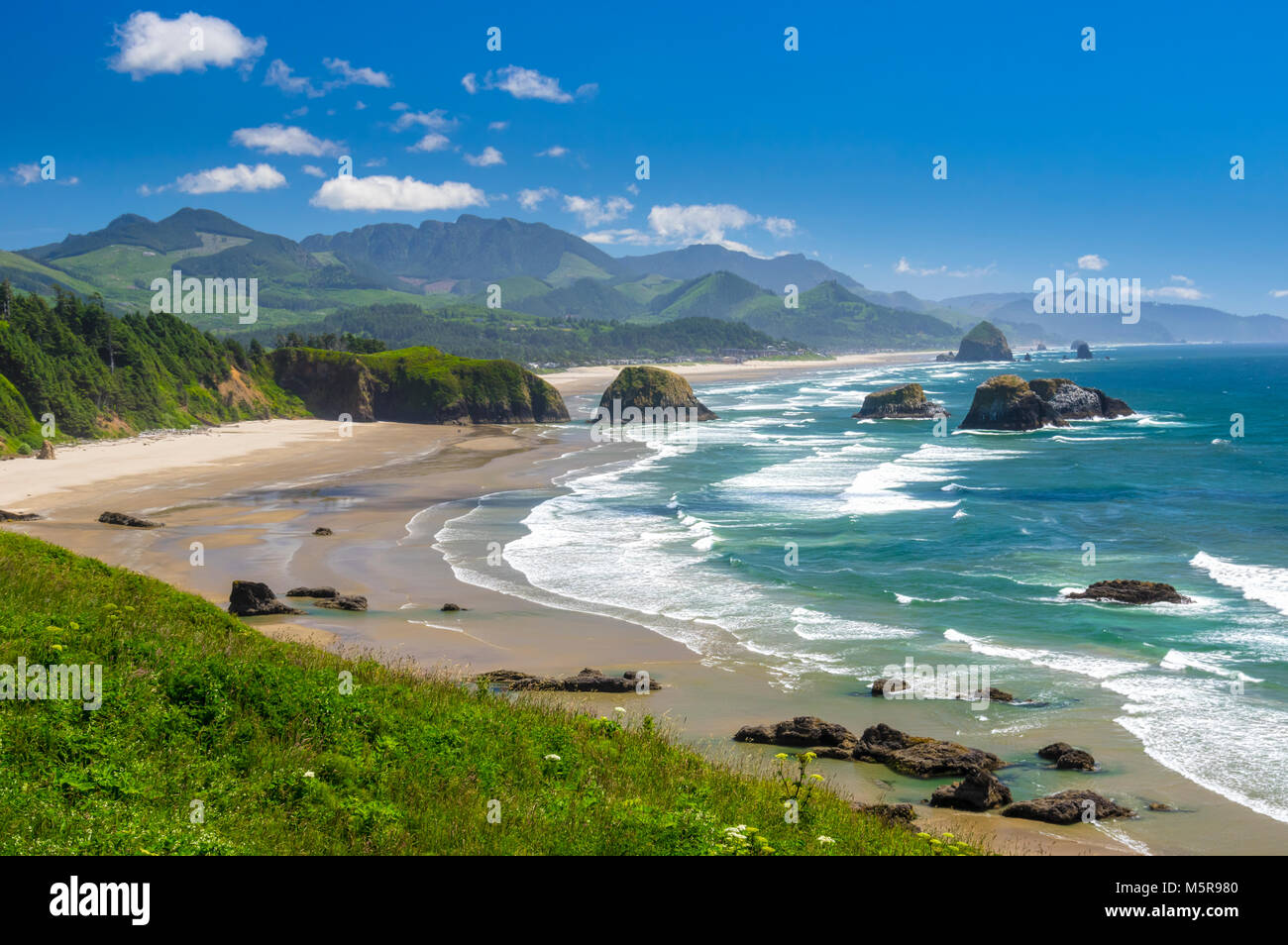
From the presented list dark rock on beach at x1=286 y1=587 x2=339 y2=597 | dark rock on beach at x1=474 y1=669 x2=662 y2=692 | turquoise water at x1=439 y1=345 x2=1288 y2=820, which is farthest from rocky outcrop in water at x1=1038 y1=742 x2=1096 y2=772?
dark rock on beach at x1=286 y1=587 x2=339 y2=597

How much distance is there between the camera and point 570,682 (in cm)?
2169

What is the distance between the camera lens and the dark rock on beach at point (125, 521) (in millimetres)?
42250

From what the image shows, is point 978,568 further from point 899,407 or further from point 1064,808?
point 899,407

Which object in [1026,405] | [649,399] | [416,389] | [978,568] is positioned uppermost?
[416,389]

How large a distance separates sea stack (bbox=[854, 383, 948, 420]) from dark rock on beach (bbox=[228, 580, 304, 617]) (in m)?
83.5

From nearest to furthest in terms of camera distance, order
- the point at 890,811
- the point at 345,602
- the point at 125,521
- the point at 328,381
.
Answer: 1. the point at 890,811
2. the point at 345,602
3. the point at 125,521
4. the point at 328,381

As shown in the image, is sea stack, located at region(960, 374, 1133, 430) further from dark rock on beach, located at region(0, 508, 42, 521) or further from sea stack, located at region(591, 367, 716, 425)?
dark rock on beach, located at region(0, 508, 42, 521)

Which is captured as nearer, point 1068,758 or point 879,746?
point 1068,758

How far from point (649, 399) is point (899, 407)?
91.0 feet

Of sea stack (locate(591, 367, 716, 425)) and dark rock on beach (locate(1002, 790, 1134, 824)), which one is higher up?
sea stack (locate(591, 367, 716, 425))

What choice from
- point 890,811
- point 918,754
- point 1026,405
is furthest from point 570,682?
point 1026,405

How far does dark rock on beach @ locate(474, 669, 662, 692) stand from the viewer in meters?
21.3
